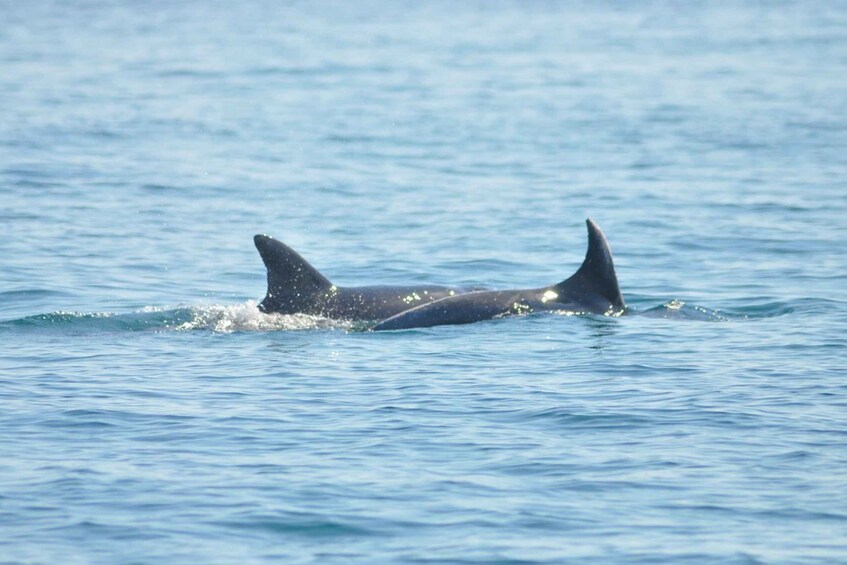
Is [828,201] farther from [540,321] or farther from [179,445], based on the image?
[179,445]

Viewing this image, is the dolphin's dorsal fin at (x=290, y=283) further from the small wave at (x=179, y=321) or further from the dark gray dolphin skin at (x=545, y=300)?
the dark gray dolphin skin at (x=545, y=300)

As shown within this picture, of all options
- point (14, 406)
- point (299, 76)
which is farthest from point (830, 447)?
point (299, 76)

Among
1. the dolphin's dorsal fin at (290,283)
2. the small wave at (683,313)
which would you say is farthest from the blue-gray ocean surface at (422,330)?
the dolphin's dorsal fin at (290,283)

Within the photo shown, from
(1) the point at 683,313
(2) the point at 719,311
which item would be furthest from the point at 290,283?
(2) the point at 719,311

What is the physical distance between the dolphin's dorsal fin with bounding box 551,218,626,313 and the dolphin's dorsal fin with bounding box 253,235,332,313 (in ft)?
9.71

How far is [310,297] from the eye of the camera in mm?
18156

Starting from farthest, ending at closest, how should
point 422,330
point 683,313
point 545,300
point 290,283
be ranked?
1. point 683,313
2. point 545,300
3. point 290,283
4. point 422,330

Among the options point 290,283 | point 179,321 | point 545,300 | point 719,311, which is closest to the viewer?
point 179,321

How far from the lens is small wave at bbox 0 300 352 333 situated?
17516 millimetres

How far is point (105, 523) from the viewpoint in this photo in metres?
10.3

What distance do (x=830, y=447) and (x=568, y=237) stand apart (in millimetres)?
13108

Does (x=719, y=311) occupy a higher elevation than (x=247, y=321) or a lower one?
lower

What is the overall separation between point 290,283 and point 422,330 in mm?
1875

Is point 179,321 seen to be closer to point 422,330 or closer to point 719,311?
point 422,330
